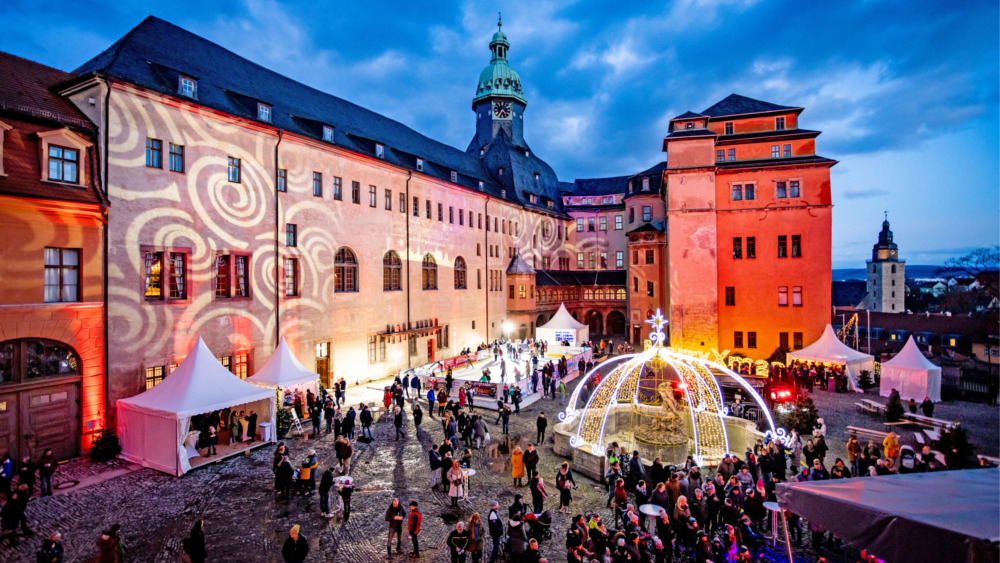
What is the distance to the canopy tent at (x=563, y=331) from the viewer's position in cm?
3612

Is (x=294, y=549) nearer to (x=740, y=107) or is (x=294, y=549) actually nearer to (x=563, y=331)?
(x=563, y=331)

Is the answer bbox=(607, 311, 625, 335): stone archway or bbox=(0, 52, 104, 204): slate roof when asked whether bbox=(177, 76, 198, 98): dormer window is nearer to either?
bbox=(0, 52, 104, 204): slate roof

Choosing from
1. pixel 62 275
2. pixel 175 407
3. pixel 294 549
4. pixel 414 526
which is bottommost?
pixel 414 526

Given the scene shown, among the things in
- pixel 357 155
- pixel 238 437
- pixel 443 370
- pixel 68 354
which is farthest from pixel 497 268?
pixel 68 354

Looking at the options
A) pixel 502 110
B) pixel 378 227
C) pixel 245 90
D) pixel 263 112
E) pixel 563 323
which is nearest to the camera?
pixel 263 112

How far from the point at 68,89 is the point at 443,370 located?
21.2 meters

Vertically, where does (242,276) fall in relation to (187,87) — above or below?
below

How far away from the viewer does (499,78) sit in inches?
2062

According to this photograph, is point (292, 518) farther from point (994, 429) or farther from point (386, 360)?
point (994, 429)

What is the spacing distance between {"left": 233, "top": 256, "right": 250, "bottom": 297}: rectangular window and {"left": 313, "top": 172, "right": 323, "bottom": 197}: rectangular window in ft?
17.6

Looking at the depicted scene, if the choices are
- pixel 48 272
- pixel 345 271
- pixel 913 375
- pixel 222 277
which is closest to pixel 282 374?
pixel 222 277

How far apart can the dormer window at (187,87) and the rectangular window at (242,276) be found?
6.90 meters

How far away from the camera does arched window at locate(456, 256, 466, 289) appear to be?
3747 cm

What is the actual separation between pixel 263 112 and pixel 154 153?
6.15 metres
